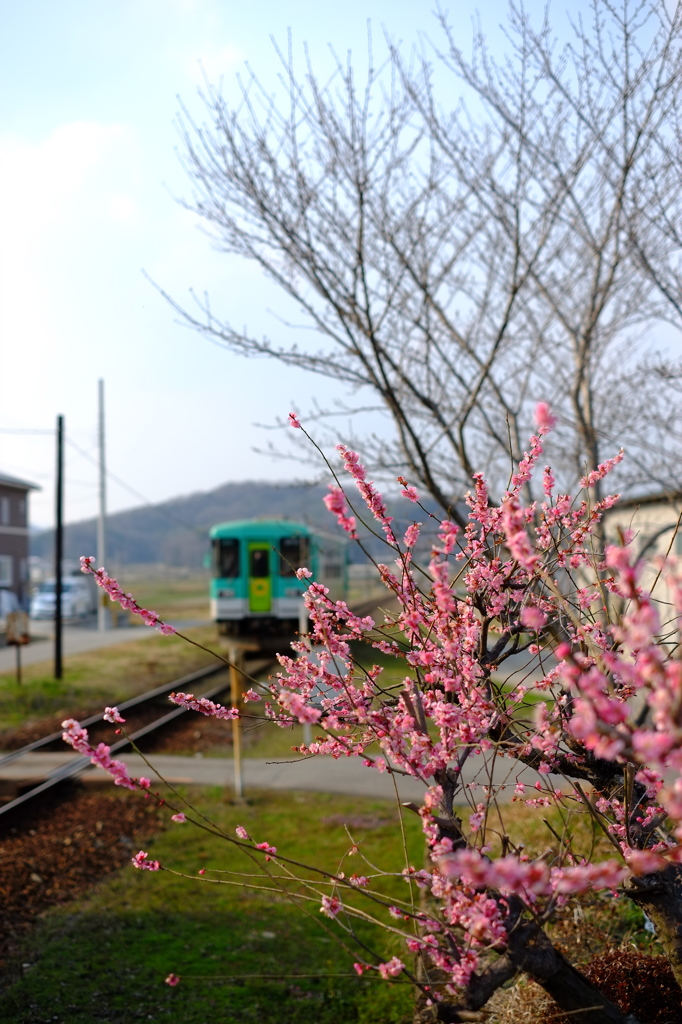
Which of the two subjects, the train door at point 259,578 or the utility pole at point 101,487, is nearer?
the train door at point 259,578

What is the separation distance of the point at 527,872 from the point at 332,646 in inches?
52.5

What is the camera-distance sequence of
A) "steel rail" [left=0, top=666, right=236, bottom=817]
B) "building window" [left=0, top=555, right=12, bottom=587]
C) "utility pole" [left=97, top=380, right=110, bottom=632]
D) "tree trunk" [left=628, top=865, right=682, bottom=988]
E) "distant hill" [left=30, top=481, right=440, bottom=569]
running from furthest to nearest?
"distant hill" [left=30, top=481, right=440, bottom=569], "building window" [left=0, top=555, right=12, bottom=587], "utility pole" [left=97, top=380, right=110, bottom=632], "steel rail" [left=0, top=666, right=236, bottom=817], "tree trunk" [left=628, top=865, right=682, bottom=988]

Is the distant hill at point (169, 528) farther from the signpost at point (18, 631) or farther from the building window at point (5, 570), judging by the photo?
the signpost at point (18, 631)

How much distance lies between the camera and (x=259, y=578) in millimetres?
19484

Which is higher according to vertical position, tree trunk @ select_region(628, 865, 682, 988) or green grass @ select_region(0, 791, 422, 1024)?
tree trunk @ select_region(628, 865, 682, 988)

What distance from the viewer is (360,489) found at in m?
3.11

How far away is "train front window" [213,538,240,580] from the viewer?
19438 millimetres

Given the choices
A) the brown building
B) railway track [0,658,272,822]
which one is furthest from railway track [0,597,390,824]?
the brown building

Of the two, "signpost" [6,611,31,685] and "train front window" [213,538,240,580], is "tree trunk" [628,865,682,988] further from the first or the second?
"train front window" [213,538,240,580]

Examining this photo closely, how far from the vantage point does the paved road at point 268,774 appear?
29.8 feet

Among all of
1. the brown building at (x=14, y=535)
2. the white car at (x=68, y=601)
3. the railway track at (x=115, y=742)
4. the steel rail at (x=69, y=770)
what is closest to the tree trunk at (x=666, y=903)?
the railway track at (x=115, y=742)

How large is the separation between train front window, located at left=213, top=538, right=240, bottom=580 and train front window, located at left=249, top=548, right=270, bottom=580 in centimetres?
34

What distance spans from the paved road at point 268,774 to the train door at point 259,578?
8.58 meters

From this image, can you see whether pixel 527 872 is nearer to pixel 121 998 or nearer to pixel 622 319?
pixel 121 998
